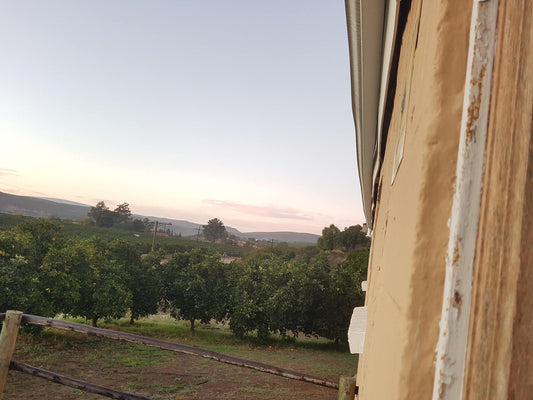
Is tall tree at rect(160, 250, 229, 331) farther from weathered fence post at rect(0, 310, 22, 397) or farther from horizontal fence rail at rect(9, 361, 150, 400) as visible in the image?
weathered fence post at rect(0, 310, 22, 397)

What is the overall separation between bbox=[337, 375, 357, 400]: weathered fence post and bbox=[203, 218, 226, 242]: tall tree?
8425 cm

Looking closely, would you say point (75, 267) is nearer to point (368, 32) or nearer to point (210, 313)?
point (210, 313)

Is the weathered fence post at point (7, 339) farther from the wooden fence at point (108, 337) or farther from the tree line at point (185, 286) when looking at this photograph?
the tree line at point (185, 286)

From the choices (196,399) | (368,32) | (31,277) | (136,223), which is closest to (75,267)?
(31,277)

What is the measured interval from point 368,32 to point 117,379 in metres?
11.3

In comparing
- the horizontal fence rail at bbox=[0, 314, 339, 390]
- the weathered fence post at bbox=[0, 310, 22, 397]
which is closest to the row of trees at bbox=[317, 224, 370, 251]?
the horizontal fence rail at bbox=[0, 314, 339, 390]

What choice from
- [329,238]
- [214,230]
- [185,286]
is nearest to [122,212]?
[214,230]

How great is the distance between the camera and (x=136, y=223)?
6850 centimetres

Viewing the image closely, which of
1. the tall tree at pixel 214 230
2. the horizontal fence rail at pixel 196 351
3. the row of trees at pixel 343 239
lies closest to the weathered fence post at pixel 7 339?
the horizontal fence rail at pixel 196 351

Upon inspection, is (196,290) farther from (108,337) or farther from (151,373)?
(108,337)

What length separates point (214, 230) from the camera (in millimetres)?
85562

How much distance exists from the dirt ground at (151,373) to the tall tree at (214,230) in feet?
236

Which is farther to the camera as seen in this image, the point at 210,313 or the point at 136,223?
the point at 136,223

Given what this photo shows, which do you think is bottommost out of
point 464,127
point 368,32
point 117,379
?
point 117,379
